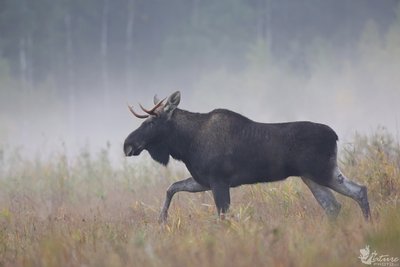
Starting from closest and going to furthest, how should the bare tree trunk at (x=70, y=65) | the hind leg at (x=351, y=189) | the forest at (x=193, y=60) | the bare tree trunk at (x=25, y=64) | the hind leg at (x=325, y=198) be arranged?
the hind leg at (x=351, y=189) → the hind leg at (x=325, y=198) → the forest at (x=193, y=60) → the bare tree trunk at (x=25, y=64) → the bare tree trunk at (x=70, y=65)

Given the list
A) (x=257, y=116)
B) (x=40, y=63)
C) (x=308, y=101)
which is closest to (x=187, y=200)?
(x=257, y=116)

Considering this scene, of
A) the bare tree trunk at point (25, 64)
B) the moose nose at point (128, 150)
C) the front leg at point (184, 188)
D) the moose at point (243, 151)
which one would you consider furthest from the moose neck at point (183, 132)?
the bare tree trunk at point (25, 64)

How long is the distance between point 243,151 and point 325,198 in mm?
1119

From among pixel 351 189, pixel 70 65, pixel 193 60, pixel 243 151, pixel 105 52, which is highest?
pixel 105 52

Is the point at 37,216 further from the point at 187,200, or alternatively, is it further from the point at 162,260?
the point at 162,260

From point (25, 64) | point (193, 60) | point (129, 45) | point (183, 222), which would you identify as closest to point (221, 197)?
point (183, 222)

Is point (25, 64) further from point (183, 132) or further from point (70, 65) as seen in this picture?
point (183, 132)

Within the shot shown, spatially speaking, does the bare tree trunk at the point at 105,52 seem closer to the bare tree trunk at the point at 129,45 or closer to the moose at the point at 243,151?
the bare tree trunk at the point at 129,45

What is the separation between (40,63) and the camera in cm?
5556

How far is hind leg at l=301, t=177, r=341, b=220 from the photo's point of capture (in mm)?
10062

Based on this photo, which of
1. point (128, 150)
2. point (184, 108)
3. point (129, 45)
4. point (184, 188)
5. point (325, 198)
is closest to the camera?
point (325, 198)

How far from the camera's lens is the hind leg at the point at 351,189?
968cm

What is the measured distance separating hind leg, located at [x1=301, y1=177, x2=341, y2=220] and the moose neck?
55.9 inches

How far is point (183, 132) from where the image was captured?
34.4 feet
